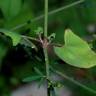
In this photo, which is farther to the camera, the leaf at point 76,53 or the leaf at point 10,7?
the leaf at point 10,7

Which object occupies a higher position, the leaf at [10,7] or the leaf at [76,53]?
the leaf at [10,7]

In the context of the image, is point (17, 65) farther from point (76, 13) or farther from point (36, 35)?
point (36, 35)

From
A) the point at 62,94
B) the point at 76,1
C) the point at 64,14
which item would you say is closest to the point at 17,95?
the point at 62,94

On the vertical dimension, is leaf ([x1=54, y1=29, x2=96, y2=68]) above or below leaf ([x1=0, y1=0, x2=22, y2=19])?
below

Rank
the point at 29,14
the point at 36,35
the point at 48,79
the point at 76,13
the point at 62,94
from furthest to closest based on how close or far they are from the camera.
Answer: the point at 62,94, the point at 76,13, the point at 29,14, the point at 36,35, the point at 48,79
